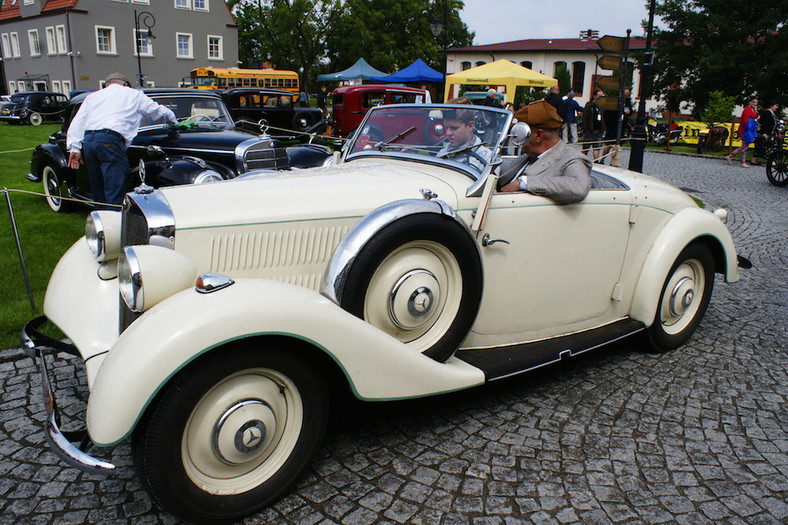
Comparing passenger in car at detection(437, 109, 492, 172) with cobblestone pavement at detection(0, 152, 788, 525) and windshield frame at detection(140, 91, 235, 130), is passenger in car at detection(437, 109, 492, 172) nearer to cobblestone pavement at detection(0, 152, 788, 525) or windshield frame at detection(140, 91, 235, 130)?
cobblestone pavement at detection(0, 152, 788, 525)

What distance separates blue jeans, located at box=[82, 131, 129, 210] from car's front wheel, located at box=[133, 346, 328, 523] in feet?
15.2

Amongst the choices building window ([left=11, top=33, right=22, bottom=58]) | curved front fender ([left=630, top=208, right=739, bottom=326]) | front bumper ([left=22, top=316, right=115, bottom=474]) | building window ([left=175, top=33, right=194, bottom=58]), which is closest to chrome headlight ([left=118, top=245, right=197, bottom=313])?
front bumper ([left=22, top=316, right=115, bottom=474])

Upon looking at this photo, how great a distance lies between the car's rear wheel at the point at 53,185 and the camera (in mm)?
7906

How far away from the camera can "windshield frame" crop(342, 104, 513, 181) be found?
10.6 feet

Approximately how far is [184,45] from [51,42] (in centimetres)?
806

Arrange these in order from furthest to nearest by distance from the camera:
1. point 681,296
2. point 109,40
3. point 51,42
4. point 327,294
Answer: point 51,42
point 109,40
point 681,296
point 327,294

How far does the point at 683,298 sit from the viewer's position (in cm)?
395

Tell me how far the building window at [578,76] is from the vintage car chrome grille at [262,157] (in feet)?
179

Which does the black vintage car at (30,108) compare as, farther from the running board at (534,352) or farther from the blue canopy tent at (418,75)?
the running board at (534,352)

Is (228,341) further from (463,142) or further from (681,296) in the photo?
(681,296)

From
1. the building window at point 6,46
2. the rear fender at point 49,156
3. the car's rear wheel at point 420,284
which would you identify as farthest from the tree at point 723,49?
the building window at point 6,46

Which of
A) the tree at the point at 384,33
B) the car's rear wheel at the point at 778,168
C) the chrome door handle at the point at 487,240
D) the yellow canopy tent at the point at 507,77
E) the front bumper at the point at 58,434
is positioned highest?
the tree at the point at 384,33

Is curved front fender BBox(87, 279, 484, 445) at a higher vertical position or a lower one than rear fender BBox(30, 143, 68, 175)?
lower

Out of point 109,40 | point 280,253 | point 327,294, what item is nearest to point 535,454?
point 327,294
